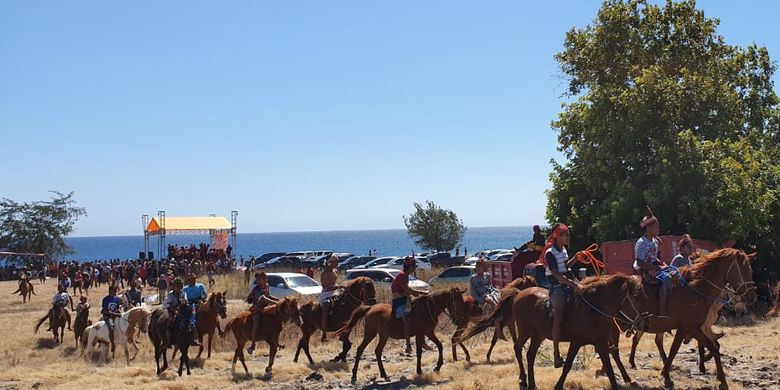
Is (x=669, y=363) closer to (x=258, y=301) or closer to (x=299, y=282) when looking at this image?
(x=258, y=301)

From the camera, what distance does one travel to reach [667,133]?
80.7 ft

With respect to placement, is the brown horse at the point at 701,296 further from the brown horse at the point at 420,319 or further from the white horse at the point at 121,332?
the white horse at the point at 121,332

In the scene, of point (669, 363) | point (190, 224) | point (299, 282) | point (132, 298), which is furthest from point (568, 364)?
point (190, 224)

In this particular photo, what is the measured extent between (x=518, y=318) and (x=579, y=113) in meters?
16.9

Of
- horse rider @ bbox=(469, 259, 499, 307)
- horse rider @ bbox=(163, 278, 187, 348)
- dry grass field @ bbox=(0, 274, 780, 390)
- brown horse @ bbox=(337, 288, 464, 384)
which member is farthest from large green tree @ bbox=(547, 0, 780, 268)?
horse rider @ bbox=(163, 278, 187, 348)

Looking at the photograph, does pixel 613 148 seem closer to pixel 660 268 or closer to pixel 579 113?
pixel 579 113

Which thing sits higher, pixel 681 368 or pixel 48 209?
pixel 48 209

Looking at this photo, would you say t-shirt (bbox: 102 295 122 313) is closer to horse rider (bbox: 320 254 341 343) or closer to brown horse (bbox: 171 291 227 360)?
brown horse (bbox: 171 291 227 360)

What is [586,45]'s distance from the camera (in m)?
28.1

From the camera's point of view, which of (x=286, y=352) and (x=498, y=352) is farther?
(x=286, y=352)

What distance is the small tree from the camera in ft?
208

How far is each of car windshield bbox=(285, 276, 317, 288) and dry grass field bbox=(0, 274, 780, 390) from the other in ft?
22.1

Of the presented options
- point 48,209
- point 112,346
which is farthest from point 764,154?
point 48,209

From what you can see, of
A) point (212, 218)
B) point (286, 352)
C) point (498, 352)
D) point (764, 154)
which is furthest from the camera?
point (212, 218)
